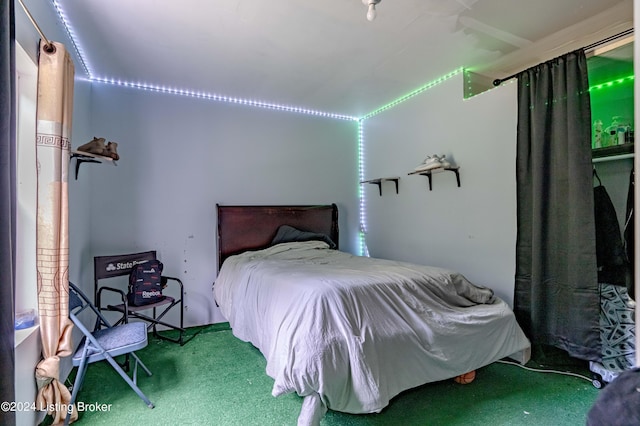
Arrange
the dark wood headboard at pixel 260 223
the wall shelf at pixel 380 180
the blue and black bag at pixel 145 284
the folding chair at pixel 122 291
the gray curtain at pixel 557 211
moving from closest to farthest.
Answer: the gray curtain at pixel 557 211, the folding chair at pixel 122 291, the blue and black bag at pixel 145 284, the dark wood headboard at pixel 260 223, the wall shelf at pixel 380 180

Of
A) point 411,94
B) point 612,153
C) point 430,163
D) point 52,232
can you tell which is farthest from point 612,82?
point 52,232

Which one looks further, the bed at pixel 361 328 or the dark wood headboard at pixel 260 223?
the dark wood headboard at pixel 260 223

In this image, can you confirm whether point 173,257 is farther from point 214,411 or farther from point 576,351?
point 576,351

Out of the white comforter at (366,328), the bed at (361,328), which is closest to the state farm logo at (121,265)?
the bed at (361,328)

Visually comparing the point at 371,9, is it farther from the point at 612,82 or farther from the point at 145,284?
the point at 145,284

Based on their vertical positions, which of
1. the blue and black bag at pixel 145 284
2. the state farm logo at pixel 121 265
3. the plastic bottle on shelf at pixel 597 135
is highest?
the plastic bottle on shelf at pixel 597 135

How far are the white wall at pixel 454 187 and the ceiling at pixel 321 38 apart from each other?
0.36 meters

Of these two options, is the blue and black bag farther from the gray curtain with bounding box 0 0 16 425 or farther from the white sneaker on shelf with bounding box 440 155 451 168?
the white sneaker on shelf with bounding box 440 155 451 168

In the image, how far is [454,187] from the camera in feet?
9.55

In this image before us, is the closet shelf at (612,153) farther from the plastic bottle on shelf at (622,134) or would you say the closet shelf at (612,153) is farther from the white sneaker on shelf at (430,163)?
the white sneaker on shelf at (430,163)

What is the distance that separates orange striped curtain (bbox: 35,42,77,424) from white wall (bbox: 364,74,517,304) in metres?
2.92

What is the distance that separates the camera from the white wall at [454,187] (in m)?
2.49

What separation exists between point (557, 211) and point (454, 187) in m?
0.90

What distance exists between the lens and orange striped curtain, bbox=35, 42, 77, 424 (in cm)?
155
